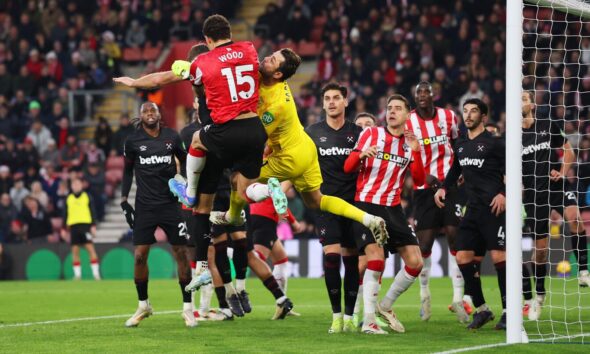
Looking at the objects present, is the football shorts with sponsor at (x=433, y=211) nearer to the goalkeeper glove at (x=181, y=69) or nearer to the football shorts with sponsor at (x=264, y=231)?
the football shorts with sponsor at (x=264, y=231)

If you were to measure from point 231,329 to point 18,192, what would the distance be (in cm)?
1573

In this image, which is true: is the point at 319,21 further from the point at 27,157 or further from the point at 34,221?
the point at 34,221

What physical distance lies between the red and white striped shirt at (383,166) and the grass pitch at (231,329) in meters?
1.37

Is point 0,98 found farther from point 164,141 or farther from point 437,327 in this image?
point 437,327

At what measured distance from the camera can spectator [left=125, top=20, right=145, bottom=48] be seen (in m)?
29.4

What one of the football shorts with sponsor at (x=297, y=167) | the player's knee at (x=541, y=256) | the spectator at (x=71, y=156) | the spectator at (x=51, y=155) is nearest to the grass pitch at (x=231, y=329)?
the player's knee at (x=541, y=256)

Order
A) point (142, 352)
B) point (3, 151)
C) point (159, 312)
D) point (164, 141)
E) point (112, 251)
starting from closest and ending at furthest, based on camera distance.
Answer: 1. point (142, 352)
2. point (164, 141)
3. point (159, 312)
4. point (112, 251)
5. point (3, 151)

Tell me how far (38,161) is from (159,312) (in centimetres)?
1362

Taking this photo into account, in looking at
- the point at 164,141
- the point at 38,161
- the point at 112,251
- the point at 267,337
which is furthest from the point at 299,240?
the point at 267,337

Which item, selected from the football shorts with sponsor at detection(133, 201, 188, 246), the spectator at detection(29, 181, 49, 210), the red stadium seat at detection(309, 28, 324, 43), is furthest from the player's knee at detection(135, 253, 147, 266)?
the red stadium seat at detection(309, 28, 324, 43)

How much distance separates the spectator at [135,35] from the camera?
29.4 meters

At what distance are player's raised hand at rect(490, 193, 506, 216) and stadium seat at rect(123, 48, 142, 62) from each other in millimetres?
19497

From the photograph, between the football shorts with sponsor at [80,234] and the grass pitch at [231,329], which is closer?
the grass pitch at [231,329]

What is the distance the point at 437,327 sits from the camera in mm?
11039
